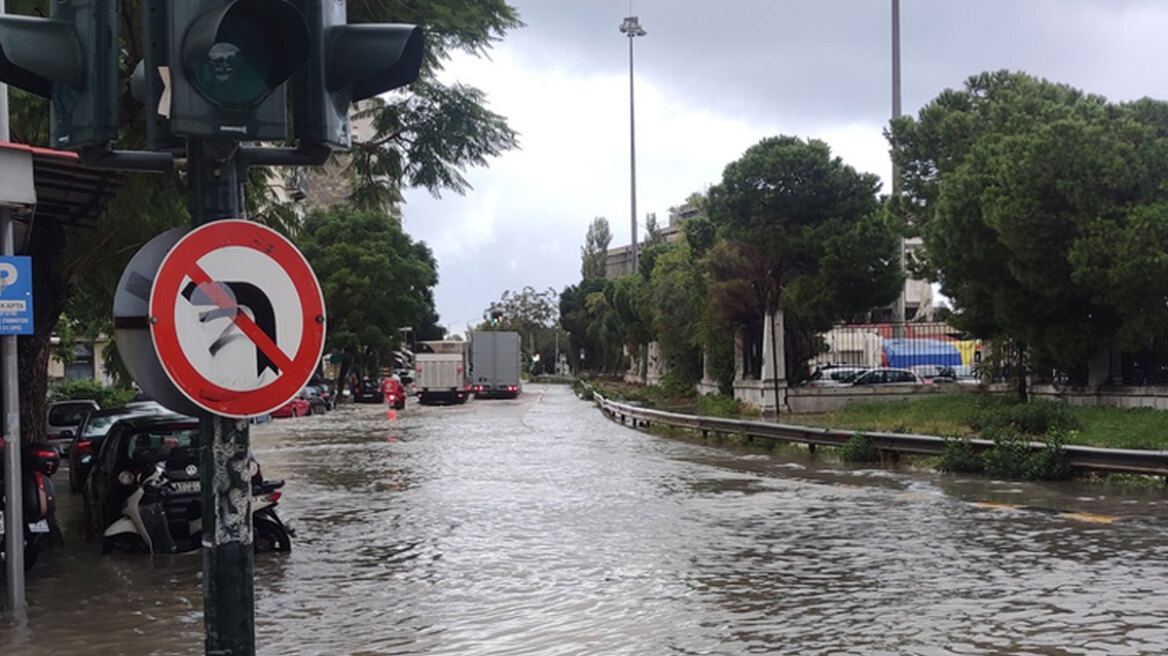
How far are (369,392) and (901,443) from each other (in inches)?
2223

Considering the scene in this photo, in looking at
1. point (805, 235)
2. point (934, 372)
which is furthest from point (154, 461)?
point (934, 372)

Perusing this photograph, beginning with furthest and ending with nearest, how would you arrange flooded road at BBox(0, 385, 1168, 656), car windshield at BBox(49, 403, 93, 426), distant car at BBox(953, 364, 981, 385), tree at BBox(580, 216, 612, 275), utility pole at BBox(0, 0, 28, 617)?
tree at BBox(580, 216, 612, 275)
distant car at BBox(953, 364, 981, 385)
car windshield at BBox(49, 403, 93, 426)
utility pole at BBox(0, 0, 28, 617)
flooded road at BBox(0, 385, 1168, 656)

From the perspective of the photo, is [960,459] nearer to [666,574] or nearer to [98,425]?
[666,574]

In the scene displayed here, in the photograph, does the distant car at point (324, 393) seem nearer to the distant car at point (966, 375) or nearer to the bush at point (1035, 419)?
the distant car at point (966, 375)

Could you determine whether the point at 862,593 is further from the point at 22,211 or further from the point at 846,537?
the point at 22,211

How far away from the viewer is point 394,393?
5681cm

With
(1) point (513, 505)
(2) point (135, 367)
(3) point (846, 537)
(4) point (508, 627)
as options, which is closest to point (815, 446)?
(1) point (513, 505)

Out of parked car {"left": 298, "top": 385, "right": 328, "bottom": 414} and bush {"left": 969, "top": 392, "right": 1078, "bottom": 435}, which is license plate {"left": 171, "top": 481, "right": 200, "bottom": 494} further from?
parked car {"left": 298, "top": 385, "right": 328, "bottom": 414}

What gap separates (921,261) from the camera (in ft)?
141

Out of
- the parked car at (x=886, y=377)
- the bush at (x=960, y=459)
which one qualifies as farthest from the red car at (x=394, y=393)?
the bush at (x=960, y=459)

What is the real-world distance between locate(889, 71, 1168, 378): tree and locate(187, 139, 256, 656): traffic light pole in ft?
79.8

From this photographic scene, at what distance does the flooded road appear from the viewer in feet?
29.2

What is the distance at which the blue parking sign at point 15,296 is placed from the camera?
9586mm

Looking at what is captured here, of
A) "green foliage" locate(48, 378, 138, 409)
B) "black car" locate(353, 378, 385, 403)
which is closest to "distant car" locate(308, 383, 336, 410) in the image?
"black car" locate(353, 378, 385, 403)
